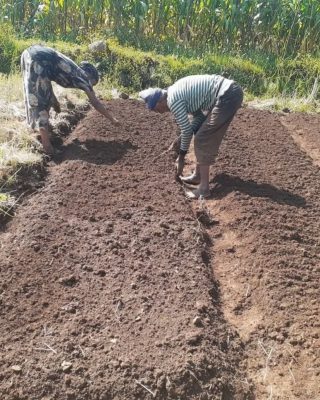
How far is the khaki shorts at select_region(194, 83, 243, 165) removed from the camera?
483cm

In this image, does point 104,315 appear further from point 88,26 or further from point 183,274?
point 88,26

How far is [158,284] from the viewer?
3793 millimetres

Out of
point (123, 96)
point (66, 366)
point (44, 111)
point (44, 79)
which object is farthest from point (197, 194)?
point (123, 96)

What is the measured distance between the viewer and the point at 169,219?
15.3 ft

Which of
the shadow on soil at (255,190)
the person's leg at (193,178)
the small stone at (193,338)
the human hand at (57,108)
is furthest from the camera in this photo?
the human hand at (57,108)

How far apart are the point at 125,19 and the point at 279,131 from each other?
4.76m

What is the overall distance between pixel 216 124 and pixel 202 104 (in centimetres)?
24

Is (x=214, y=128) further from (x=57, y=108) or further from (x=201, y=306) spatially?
(x=57, y=108)

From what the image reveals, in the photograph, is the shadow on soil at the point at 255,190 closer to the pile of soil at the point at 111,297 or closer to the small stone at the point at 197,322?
the pile of soil at the point at 111,297

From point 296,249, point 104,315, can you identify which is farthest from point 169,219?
point 104,315

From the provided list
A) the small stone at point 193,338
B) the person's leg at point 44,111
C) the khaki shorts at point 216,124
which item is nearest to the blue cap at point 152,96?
the khaki shorts at point 216,124

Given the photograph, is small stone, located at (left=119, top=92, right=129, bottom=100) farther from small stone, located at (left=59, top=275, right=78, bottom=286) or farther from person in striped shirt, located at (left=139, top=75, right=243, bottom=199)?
small stone, located at (left=59, top=275, right=78, bottom=286)

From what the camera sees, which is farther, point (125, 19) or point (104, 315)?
point (125, 19)

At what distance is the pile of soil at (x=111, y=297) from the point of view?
3.00 meters
